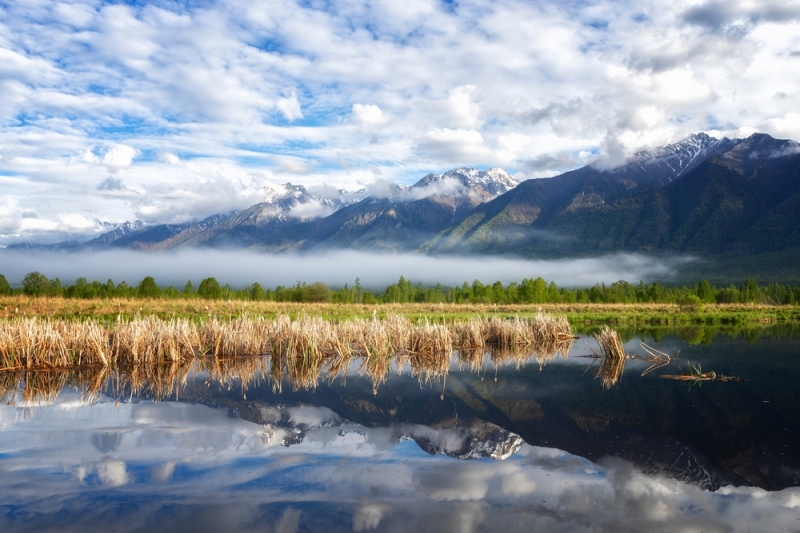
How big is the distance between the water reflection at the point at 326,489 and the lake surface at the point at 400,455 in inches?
1.4

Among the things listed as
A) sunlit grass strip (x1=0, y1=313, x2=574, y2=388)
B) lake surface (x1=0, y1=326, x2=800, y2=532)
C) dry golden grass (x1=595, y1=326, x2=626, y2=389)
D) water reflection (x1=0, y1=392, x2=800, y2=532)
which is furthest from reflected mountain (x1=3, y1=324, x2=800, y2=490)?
sunlit grass strip (x1=0, y1=313, x2=574, y2=388)

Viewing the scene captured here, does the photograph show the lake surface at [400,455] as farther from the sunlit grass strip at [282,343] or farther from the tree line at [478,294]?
the tree line at [478,294]

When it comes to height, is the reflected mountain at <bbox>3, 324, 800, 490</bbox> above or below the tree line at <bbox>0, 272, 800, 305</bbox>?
below

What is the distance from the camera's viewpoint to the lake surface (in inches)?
297

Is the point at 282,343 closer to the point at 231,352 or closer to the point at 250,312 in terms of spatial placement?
the point at 231,352

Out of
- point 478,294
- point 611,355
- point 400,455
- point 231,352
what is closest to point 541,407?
point 400,455

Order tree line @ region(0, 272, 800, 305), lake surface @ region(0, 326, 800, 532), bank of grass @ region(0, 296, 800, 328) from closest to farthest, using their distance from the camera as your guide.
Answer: lake surface @ region(0, 326, 800, 532), bank of grass @ region(0, 296, 800, 328), tree line @ region(0, 272, 800, 305)

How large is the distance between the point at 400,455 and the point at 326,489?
2106mm

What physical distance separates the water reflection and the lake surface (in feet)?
0.12

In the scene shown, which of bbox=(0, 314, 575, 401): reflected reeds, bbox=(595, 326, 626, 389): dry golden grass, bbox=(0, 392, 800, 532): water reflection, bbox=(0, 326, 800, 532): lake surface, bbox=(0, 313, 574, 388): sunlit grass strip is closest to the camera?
bbox=(0, 392, 800, 532): water reflection

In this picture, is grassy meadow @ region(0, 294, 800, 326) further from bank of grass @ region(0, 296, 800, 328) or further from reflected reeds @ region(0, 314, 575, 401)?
reflected reeds @ region(0, 314, 575, 401)

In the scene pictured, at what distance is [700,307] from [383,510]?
57.3 metres

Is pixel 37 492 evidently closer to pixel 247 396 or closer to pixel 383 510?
pixel 383 510

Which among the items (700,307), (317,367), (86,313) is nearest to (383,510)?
(317,367)
